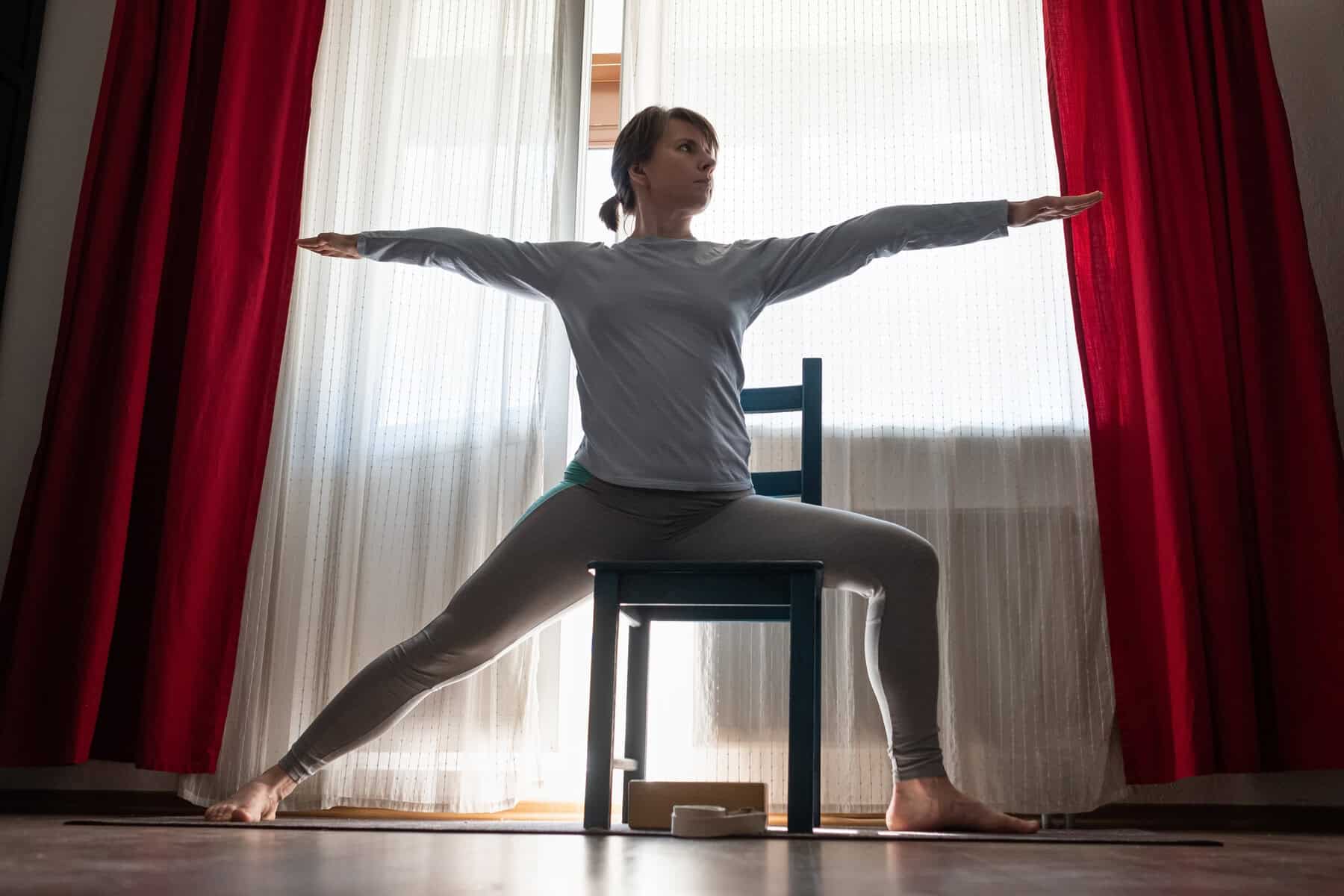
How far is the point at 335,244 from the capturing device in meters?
2.14

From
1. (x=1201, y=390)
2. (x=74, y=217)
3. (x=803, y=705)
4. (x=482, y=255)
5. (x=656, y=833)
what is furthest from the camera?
(x=74, y=217)

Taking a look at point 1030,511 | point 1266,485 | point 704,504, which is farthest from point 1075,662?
point 704,504

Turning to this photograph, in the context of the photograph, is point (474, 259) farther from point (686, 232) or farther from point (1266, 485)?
point (1266, 485)

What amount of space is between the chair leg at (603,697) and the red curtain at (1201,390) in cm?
112

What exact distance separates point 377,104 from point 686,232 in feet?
3.31

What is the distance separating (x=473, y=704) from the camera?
7.68 feet

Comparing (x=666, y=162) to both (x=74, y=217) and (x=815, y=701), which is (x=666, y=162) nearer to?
(x=815, y=701)

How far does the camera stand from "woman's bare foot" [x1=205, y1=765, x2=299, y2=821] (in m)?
1.77

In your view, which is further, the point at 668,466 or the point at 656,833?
the point at 668,466

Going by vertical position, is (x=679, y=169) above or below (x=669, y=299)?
above

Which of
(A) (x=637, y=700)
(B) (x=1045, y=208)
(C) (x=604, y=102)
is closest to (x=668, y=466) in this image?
(A) (x=637, y=700)

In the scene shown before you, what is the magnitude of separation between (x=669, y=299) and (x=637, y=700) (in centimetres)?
71

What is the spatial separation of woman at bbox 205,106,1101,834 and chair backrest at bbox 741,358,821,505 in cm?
12

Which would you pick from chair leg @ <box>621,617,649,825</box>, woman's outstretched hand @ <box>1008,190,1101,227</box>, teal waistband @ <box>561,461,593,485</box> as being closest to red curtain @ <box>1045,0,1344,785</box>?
woman's outstretched hand @ <box>1008,190,1101,227</box>
